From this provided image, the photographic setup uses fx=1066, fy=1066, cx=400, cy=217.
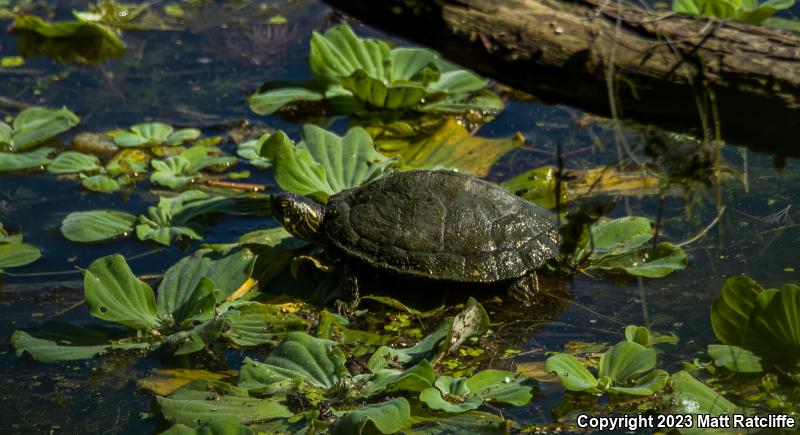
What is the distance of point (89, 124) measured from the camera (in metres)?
5.43

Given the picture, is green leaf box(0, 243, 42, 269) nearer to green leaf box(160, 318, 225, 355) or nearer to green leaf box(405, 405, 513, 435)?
green leaf box(160, 318, 225, 355)

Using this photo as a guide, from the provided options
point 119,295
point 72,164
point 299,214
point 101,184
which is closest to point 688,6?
point 299,214

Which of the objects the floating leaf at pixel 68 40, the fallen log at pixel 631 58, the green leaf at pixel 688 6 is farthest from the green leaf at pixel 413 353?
the floating leaf at pixel 68 40

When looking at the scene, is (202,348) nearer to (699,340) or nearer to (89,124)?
(699,340)

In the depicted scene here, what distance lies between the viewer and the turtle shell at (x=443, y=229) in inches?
145

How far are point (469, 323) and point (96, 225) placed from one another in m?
1.73

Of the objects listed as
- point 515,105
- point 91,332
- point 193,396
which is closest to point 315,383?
point 193,396

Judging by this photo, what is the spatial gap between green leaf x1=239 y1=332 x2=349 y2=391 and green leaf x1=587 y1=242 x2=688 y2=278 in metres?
1.17

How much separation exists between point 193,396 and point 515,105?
279 centimetres

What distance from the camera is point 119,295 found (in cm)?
358

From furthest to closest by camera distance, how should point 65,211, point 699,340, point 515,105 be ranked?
1. point 515,105
2. point 65,211
3. point 699,340

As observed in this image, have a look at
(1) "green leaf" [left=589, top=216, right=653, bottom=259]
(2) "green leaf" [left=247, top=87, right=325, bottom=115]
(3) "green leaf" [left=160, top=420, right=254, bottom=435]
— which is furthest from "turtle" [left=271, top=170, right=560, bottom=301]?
(2) "green leaf" [left=247, top=87, right=325, bottom=115]

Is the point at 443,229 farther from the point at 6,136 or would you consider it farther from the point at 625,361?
the point at 6,136

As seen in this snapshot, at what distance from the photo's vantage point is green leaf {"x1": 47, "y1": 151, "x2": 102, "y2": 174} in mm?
4883
